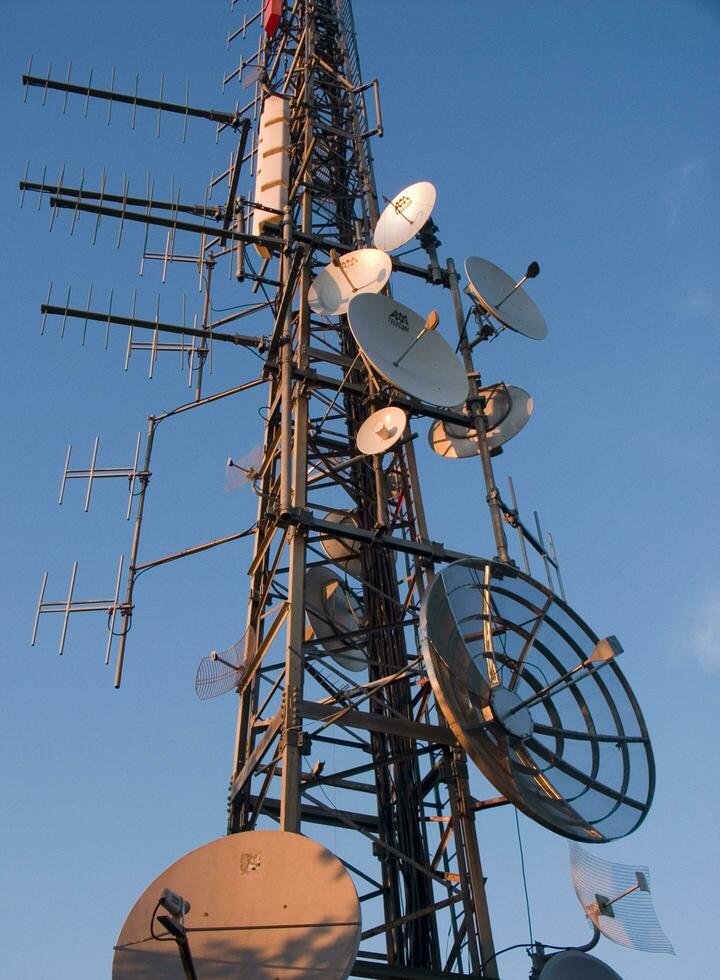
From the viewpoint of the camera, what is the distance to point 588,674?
14.9 m

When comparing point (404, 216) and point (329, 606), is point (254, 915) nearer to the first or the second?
point (329, 606)

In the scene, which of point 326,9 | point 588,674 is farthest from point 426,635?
point 326,9

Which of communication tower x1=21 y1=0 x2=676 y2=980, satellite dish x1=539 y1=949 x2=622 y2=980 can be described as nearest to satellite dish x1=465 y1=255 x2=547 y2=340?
communication tower x1=21 y1=0 x2=676 y2=980

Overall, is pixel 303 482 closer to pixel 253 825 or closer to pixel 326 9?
pixel 253 825

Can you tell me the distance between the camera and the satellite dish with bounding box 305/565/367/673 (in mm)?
19281

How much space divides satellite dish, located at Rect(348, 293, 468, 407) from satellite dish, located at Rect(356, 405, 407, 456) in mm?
635

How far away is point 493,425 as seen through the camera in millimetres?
18781

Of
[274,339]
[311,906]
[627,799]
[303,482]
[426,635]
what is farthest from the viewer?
[274,339]

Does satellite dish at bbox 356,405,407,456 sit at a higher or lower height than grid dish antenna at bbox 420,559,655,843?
higher

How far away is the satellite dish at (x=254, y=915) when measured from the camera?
419 inches

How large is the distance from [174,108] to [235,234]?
691 cm

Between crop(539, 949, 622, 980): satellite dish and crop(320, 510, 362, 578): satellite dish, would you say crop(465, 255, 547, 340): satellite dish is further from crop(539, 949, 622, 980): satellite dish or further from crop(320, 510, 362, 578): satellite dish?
crop(539, 949, 622, 980): satellite dish

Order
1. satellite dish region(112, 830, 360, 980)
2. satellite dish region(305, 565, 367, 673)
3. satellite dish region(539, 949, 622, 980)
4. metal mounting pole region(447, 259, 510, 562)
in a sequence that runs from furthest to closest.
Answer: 1. satellite dish region(305, 565, 367, 673)
2. metal mounting pole region(447, 259, 510, 562)
3. satellite dish region(539, 949, 622, 980)
4. satellite dish region(112, 830, 360, 980)

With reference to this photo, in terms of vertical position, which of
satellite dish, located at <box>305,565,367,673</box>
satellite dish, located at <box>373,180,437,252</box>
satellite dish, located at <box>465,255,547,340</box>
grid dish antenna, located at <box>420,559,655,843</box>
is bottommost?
grid dish antenna, located at <box>420,559,655,843</box>
